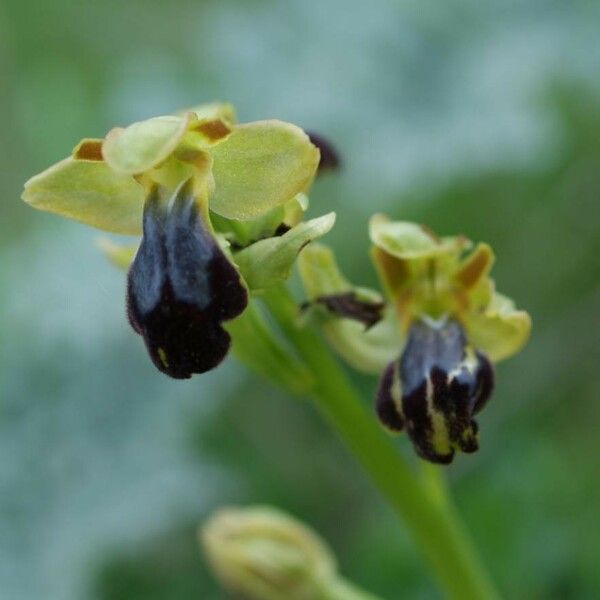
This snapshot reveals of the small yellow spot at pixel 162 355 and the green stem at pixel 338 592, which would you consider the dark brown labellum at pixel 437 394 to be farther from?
the green stem at pixel 338 592

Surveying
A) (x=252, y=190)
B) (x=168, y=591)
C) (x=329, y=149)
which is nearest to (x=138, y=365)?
(x=168, y=591)

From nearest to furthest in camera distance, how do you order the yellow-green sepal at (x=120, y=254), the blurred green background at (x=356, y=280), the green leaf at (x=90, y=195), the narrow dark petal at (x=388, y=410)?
the green leaf at (x=90, y=195)
the narrow dark petal at (x=388, y=410)
the yellow-green sepal at (x=120, y=254)
the blurred green background at (x=356, y=280)

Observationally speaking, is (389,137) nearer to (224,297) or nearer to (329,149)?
(329,149)

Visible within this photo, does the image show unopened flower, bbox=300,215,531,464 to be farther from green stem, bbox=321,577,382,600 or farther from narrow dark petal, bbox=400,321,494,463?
green stem, bbox=321,577,382,600

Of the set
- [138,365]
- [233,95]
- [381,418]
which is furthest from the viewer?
[233,95]

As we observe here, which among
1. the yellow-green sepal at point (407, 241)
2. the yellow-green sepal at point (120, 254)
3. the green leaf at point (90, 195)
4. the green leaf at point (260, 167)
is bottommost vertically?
the yellow-green sepal at point (120, 254)

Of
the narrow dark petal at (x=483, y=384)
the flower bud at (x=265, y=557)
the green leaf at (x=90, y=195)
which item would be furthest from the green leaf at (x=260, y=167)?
the flower bud at (x=265, y=557)
